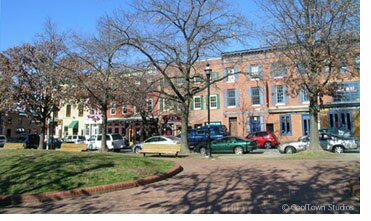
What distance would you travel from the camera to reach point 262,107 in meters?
39.4

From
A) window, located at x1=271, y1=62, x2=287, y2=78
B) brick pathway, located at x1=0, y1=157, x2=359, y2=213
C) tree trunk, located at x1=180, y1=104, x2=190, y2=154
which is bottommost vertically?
brick pathway, located at x1=0, y1=157, x2=359, y2=213

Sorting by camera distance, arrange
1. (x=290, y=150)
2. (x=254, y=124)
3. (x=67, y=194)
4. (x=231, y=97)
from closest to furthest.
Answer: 1. (x=67, y=194)
2. (x=290, y=150)
3. (x=254, y=124)
4. (x=231, y=97)

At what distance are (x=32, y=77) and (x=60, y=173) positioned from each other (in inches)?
811

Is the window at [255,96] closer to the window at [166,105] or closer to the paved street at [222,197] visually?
the window at [166,105]

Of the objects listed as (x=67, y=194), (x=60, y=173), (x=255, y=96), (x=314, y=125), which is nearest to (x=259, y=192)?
(x=67, y=194)

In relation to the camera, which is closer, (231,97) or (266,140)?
(266,140)

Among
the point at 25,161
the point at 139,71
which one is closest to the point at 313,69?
the point at 139,71

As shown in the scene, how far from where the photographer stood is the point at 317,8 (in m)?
18.4

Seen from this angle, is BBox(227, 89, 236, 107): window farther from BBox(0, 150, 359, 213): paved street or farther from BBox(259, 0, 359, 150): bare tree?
BBox(0, 150, 359, 213): paved street

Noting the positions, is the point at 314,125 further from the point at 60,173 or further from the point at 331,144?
the point at 60,173

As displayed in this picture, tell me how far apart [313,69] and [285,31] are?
2697 mm

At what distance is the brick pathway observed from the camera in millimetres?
6938

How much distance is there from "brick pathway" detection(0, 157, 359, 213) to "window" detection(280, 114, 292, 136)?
27913mm

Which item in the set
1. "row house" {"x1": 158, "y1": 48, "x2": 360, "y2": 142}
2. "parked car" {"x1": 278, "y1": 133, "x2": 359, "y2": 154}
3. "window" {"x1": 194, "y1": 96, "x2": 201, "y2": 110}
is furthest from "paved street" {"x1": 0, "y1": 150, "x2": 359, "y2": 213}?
"window" {"x1": 194, "y1": 96, "x2": 201, "y2": 110}
